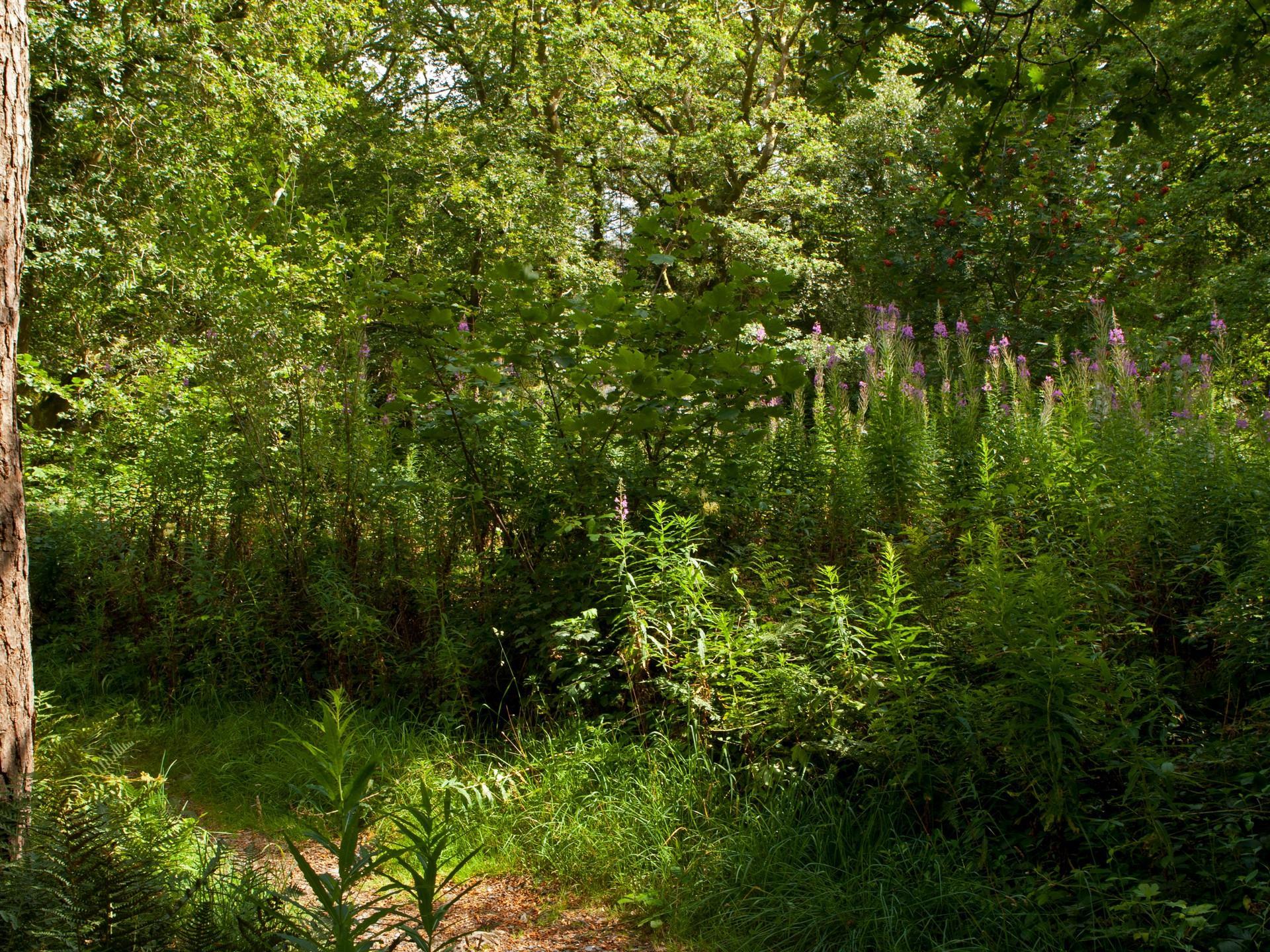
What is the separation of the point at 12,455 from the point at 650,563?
252 centimetres

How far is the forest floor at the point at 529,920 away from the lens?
10.1ft

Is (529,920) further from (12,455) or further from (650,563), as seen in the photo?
(12,455)

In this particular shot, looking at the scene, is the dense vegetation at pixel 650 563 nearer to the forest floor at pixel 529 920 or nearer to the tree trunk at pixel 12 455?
the forest floor at pixel 529 920

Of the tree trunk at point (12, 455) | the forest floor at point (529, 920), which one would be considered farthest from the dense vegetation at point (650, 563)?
the tree trunk at point (12, 455)

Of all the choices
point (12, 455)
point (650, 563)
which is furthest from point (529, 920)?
point (12, 455)

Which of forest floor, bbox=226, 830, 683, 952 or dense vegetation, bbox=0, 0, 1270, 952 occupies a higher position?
dense vegetation, bbox=0, 0, 1270, 952

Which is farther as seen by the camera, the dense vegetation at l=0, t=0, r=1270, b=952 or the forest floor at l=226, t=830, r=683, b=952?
the forest floor at l=226, t=830, r=683, b=952

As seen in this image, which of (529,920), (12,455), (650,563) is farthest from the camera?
(650,563)

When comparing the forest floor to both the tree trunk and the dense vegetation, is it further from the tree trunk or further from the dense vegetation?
the tree trunk

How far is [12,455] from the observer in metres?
2.99

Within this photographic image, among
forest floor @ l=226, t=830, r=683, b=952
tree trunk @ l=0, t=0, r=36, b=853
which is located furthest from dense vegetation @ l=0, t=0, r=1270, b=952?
tree trunk @ l=0, t=0, r=36, b=853

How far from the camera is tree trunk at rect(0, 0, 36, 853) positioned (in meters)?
2.91

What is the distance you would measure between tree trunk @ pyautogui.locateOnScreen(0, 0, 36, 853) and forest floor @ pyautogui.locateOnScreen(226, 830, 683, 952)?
823 mm

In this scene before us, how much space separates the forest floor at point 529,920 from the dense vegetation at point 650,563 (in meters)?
0.10
